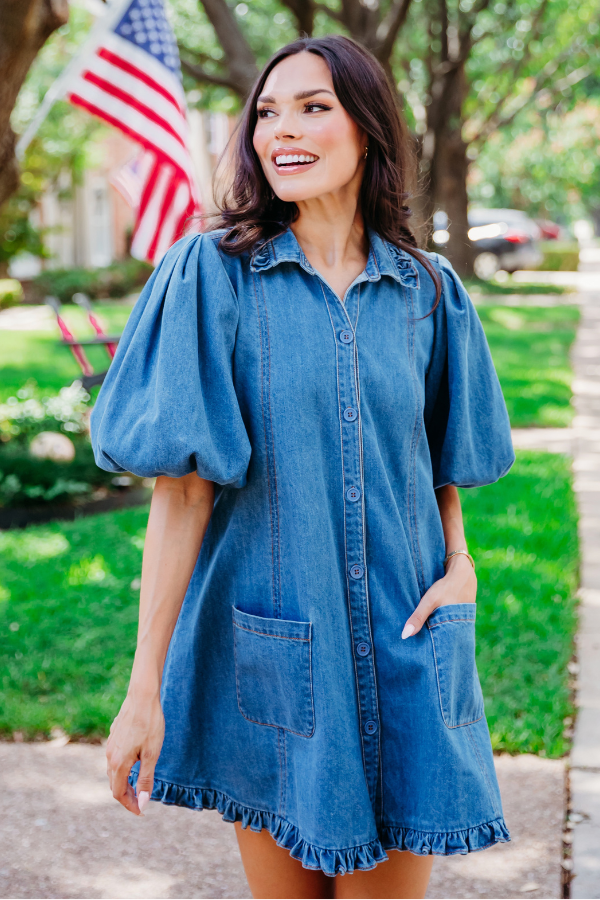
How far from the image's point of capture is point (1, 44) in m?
5.64

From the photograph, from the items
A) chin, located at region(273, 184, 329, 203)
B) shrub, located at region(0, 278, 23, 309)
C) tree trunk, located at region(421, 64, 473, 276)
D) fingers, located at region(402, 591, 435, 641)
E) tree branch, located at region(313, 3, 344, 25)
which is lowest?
fingers, located at region(402, 591, 435, 641)

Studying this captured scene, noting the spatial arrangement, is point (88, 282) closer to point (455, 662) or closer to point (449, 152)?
point (449, 152)

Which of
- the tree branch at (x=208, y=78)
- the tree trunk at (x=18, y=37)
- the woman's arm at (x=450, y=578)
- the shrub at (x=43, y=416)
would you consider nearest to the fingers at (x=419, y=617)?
the woman's arm at (x=450, y=578)

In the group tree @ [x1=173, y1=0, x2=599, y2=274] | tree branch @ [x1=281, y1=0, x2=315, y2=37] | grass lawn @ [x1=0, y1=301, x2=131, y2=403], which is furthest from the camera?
tree @ [x1=173, y1=0, x2=599, y2=274]

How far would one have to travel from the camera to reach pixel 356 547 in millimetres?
1691

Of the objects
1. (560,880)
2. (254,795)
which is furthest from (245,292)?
(560,880)

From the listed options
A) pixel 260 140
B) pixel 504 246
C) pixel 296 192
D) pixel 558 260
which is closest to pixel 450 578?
pixel 296 192

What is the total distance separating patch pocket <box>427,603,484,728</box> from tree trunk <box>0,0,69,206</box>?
510 cm

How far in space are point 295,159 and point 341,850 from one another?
1.23 metres

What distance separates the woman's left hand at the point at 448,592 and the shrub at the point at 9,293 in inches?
736

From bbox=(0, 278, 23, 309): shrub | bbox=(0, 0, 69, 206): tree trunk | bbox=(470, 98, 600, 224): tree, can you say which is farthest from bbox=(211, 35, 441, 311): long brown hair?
bbox=(470, 98, 600, 224): tree

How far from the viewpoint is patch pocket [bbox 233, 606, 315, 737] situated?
1.64 m

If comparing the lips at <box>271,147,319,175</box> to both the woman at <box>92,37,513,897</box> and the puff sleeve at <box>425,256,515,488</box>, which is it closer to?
the woman at <box>92,37,513,897</box>

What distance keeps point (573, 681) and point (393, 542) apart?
2.62 m
